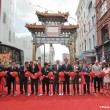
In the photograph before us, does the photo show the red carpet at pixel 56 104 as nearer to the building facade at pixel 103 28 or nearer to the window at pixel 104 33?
the building facade at pixel 103 28

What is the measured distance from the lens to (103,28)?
60.1 ft

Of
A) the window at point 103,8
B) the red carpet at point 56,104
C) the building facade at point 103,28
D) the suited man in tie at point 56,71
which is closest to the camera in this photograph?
the red carpet at point 56,104

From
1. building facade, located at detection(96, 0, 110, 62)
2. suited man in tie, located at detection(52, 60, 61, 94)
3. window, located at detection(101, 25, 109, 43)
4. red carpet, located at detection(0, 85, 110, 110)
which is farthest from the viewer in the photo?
window, located at detection(101, 25, 109, 43)

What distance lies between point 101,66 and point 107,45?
21.6 ft

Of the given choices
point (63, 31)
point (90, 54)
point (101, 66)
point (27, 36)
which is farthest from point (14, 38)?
point (101, 66)

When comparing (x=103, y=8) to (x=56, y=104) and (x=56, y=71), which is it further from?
(x=56, y=104)

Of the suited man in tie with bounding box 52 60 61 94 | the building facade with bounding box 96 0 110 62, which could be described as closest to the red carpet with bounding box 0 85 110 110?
the suited man in tie with bounding box 52 60 61 94

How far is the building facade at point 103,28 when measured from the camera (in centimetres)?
Result: 1650

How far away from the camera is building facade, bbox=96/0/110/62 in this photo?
1650cm

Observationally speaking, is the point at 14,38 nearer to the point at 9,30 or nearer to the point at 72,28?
the point at 9,30

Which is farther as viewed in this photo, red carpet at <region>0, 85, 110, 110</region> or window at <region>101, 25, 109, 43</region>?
window at <region>101, 25, 109, 43</region>

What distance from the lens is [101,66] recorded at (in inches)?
414

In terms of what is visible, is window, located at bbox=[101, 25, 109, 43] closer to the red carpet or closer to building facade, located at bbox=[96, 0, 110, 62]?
building facade, located at bbox=[96, 0, 110, 62]

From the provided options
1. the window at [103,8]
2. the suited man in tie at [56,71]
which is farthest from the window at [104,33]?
the suited man in tie at [56,71]
